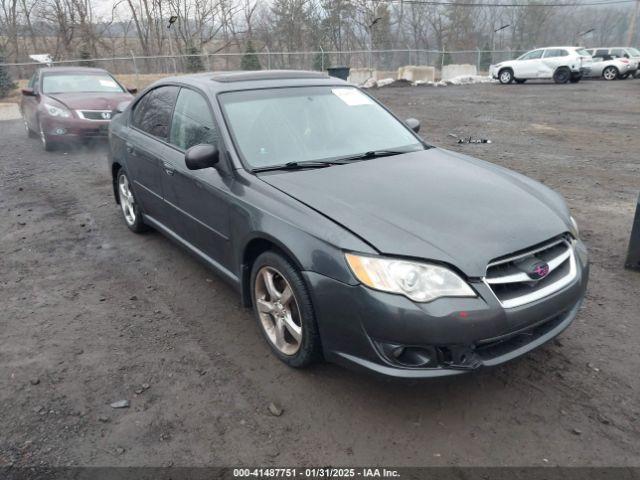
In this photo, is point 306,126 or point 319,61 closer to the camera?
point 306,126

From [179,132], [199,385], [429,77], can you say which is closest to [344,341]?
[199,385]

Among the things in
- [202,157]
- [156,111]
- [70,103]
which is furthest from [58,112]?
[202,157]

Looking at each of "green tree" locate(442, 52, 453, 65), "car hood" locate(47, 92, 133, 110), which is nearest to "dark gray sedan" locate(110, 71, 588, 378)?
"car hood" locate(47, 92, 133, 110)

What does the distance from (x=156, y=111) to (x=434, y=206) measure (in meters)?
2.90

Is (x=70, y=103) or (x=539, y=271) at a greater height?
(x=70, y=103)

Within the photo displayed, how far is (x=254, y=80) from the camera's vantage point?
3.88 metres

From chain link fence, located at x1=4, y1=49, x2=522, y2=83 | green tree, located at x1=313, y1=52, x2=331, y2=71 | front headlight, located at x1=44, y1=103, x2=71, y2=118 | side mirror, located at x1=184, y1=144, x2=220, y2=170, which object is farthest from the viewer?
green tree, located at x1=313, y1=52, x2=331, y2=71

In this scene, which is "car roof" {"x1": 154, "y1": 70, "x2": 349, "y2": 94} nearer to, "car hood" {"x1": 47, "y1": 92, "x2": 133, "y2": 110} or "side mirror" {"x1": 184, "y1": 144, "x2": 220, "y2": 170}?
"side mirror" {"x1": 184, "y1": 144, "x2": 220, "y2": 170}

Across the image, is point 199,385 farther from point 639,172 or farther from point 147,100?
point 639,172

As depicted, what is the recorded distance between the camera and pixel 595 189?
264 inches

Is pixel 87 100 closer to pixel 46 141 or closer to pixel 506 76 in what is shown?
pixel 46 141

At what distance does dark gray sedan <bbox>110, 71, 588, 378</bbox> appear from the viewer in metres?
2.38

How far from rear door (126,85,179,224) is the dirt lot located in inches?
22.9

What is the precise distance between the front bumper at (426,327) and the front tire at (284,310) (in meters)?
0.11
